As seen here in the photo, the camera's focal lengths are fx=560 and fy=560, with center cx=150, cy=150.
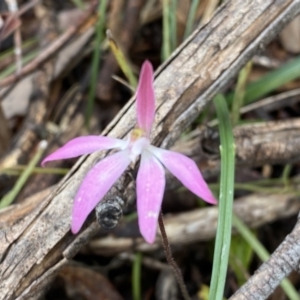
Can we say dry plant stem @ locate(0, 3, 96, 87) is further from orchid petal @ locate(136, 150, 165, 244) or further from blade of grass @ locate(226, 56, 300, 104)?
orchid petal @ locate(136, 150, 165, 244)

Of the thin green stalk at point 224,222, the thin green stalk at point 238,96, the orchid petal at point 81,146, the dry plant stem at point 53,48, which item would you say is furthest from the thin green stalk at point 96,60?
the orchid petal at point 81,146

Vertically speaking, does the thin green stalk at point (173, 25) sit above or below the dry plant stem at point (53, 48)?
below

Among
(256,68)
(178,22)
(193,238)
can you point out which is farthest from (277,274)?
(178,22)

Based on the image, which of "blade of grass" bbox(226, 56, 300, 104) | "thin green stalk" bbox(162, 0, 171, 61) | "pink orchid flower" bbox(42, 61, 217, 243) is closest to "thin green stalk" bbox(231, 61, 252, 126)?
"blade of grass" bbox(226, 56, 300, 104)

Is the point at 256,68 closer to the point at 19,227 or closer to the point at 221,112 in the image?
the point at 221,112

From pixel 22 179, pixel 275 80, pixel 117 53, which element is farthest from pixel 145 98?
pixel 275 80

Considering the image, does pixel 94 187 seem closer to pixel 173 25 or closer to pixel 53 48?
pixel 173 25

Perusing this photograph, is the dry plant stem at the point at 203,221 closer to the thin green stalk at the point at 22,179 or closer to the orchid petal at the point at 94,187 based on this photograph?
the thin green stalk at the point at 22,179
